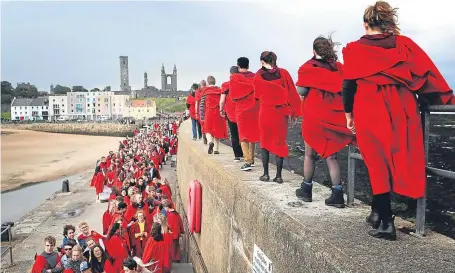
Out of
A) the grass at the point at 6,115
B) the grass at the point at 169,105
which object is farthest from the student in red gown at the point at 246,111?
the grass at the point at 6,115

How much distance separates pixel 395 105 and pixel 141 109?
409ft

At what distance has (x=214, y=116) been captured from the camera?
8.12 meters

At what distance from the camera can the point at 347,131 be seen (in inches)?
136

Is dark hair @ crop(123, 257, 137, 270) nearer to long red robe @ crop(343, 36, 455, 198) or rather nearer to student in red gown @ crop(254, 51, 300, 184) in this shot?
student in red gown @ crop(254, 51, 300, 184)

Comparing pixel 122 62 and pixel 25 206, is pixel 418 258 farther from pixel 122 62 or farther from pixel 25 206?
pixel 122 62

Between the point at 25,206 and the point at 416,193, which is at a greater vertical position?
the point at 416,193

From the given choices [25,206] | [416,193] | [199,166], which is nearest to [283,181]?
[416,193]

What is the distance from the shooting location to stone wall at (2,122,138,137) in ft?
306

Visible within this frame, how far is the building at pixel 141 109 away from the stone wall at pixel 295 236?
385ft

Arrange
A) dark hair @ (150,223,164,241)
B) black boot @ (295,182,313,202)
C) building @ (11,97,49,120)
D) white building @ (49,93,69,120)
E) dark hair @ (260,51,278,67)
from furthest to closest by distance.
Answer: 1. building @ (11,97,49,120)
2. white building @ (49,93,69,120)
3. dark hair @ (150,223,164,241)
4. dark hair @ (260,51,278,67)
5. black boot @ (295,182,313,202)

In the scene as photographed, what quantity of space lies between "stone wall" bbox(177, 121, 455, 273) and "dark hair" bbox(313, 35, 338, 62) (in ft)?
4.06

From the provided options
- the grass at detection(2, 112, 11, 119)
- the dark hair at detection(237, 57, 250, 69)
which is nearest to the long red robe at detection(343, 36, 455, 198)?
the dark hair at detection(237, 57, 250, 69)

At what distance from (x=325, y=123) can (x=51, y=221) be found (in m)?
13.2

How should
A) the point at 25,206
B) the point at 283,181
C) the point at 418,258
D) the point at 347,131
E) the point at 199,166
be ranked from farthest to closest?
the point at 25,206, the point at 199,166, the point at 283,181, the point at 347,131, the point at 418,258
